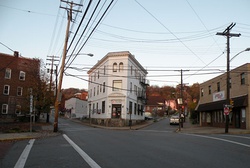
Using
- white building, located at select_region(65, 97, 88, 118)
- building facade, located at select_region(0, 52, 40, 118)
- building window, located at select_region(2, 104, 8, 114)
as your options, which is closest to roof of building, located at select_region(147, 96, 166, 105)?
white building, located at select_region(65, 97, 88, 118)

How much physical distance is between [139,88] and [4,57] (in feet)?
81.6

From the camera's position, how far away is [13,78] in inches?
1847

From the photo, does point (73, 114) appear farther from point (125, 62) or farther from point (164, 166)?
point (164, 166)

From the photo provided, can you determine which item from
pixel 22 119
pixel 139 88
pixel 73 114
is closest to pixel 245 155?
pixel 22 119

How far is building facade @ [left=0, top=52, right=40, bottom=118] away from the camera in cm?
4519

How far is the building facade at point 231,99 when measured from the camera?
29.5 metres

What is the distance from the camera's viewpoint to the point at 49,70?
1783 inches

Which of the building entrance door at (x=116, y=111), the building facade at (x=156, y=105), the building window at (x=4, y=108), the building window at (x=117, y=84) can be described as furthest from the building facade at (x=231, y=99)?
the building facade at (x=156, y=105)

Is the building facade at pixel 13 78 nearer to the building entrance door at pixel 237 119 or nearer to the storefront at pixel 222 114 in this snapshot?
the storefront at pixel 222 114

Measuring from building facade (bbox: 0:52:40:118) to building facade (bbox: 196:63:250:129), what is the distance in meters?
26.9

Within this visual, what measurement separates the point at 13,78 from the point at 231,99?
35.7 m

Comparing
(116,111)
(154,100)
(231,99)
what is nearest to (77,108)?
(154,100)

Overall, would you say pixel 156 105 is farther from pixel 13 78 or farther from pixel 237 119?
pixel 237 119

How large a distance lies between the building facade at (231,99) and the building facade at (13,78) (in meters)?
26.9
